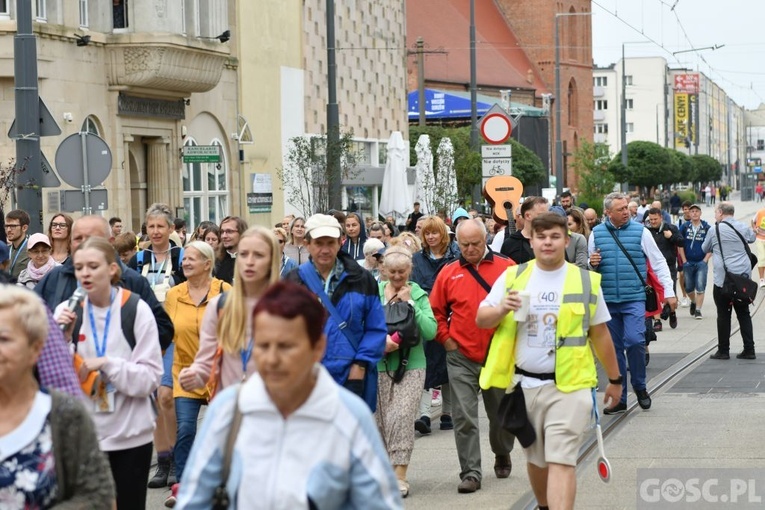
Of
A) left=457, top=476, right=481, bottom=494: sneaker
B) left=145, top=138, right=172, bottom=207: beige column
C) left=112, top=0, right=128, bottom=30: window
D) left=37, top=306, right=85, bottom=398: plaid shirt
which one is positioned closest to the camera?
left=37, top=306, right=85, bottom=398: plaid shirt

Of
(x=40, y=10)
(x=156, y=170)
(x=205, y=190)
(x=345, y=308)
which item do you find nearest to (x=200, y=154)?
(x=156, y=170)

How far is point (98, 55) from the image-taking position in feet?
94.5

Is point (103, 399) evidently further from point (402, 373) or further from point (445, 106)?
point (445, 106)

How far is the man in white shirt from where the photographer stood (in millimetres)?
7594

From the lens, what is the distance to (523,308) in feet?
24.9

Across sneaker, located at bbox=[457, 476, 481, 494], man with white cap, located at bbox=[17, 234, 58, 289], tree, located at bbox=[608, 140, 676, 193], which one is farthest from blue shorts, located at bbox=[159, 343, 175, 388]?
tree, located at bbox=[608, 140, 676, 193]

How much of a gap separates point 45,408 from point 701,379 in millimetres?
11849

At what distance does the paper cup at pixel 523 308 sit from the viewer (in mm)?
7582

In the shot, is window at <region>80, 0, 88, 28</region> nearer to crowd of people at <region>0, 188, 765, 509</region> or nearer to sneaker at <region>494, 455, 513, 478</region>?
crowd of people at <region>0, 188, 765, 509</region>

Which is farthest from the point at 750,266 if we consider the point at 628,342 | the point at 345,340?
the point at 345,340

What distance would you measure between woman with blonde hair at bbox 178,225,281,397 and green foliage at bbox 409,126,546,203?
33044mm

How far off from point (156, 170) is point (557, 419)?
80.8 ft

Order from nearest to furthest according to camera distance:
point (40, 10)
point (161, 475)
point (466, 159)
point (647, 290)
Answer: point (161, 475) < point (647, 290) < point (40, 10) < point (466, 159)

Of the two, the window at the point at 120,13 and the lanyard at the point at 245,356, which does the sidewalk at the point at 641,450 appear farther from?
the window at the point at 120,13
